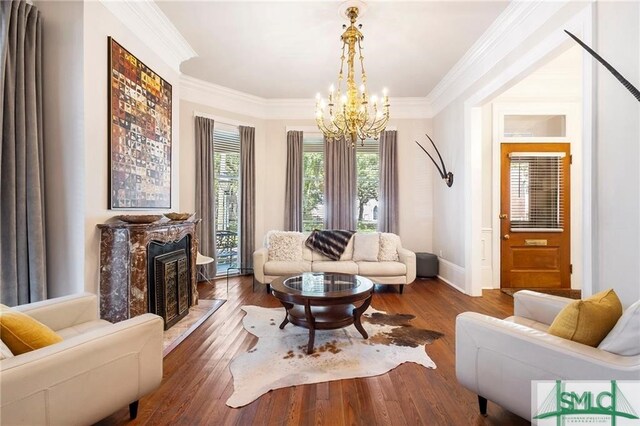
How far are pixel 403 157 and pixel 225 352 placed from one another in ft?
14.7

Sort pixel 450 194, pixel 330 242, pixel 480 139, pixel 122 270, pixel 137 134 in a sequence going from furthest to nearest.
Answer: pixel 450 194, pixel 330 242, pixel 480 139, pixel 137 134, pixel 122 270

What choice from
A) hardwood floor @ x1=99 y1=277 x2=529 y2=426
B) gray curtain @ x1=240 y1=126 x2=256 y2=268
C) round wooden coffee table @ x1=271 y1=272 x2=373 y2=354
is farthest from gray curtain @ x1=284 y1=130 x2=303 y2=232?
hardwood floor @ x1=99 y1=277 x2=529 y2=426

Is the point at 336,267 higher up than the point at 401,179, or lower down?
lower down

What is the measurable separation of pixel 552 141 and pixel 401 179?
90.6 inches

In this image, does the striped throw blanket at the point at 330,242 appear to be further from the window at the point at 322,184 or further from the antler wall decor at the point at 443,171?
the antler wall decor at the point at 443,171

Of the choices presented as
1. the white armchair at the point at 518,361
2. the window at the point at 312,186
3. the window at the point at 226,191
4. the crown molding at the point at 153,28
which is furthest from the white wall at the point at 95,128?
the window at the point at 312,186

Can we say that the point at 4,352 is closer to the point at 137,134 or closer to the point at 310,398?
the point at 310,398

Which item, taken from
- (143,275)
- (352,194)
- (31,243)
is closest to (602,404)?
(143,275)

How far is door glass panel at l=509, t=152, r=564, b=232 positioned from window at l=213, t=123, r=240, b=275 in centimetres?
451

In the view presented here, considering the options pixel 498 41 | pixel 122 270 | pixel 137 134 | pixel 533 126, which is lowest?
pixel 122 270

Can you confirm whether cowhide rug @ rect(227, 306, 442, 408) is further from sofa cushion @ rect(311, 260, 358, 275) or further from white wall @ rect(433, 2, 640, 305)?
white wall @ rect(433, 2, 640, 305)

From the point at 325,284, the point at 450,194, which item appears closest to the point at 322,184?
the point at 450,194

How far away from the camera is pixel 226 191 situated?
17.6 ft

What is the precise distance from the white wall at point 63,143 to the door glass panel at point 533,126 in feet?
17.6
